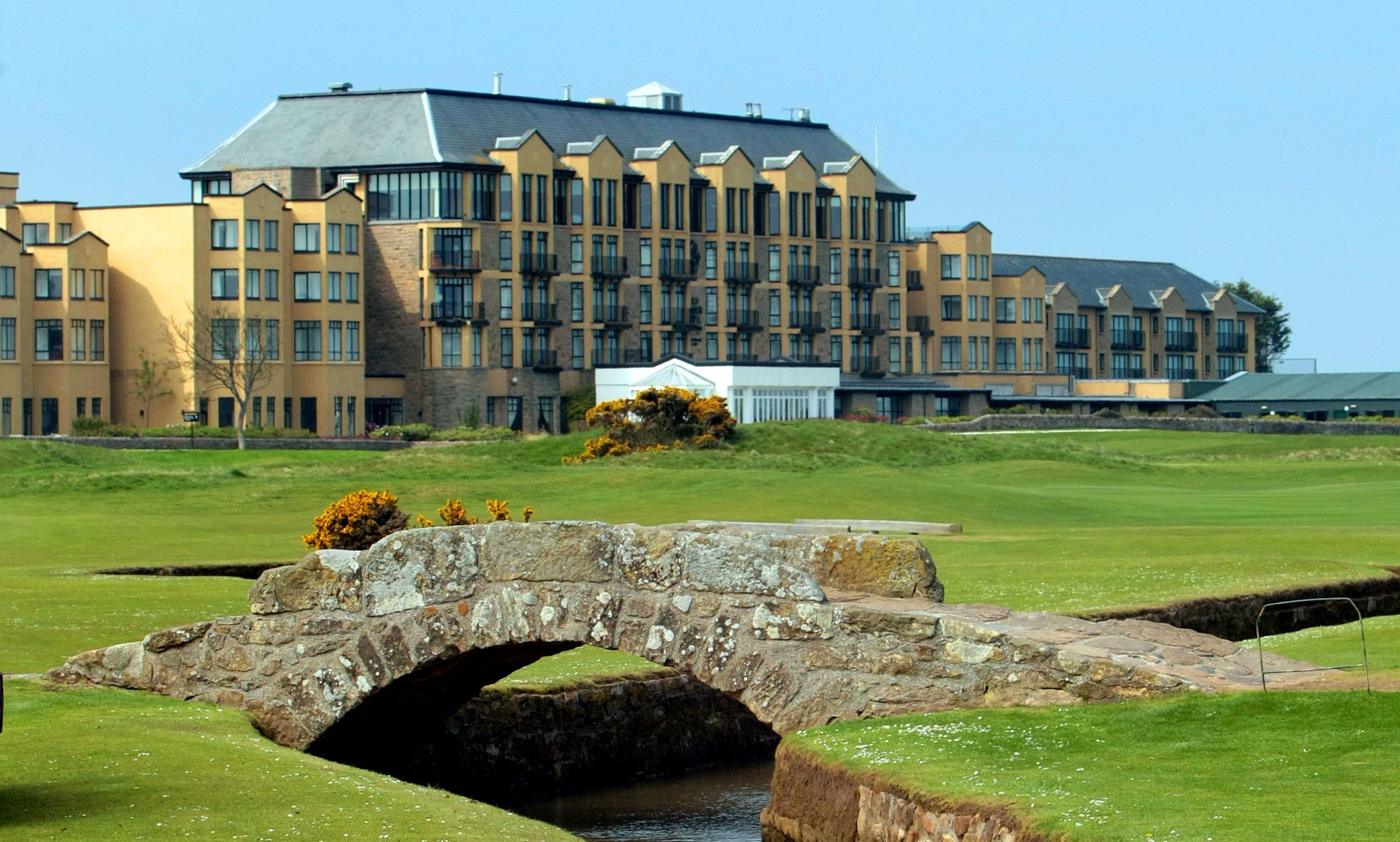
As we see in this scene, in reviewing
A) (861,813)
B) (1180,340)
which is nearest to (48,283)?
(1180,340)

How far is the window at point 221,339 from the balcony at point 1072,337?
62229 millimetres

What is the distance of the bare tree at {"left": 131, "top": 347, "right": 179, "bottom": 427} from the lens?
103 m

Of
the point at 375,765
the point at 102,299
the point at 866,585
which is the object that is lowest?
the point at 375,765

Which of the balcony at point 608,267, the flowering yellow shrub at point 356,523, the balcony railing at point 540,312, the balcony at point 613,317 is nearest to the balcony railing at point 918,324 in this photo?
the balcony at point 613,317

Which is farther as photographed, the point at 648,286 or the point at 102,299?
the point at 648,286

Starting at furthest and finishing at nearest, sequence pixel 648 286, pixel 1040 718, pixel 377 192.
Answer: pixel 648 286
pixel 377 192
pixel 1040 718

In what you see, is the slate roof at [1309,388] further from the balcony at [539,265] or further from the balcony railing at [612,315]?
the balcony at [539,265]

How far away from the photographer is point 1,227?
106 m

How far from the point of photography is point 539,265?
376ft

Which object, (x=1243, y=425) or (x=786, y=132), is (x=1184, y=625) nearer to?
(x=1243, y=425)

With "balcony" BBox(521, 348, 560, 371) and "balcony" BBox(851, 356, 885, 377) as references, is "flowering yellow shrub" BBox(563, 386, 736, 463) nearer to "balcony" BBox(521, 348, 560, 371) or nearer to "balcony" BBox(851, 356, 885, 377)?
"balcony" BBox(521, 348, 560, 371)

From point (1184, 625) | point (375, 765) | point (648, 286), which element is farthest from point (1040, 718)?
point (648, 286)

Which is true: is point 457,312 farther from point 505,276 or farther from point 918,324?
point 918,324

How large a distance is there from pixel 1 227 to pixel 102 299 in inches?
267
